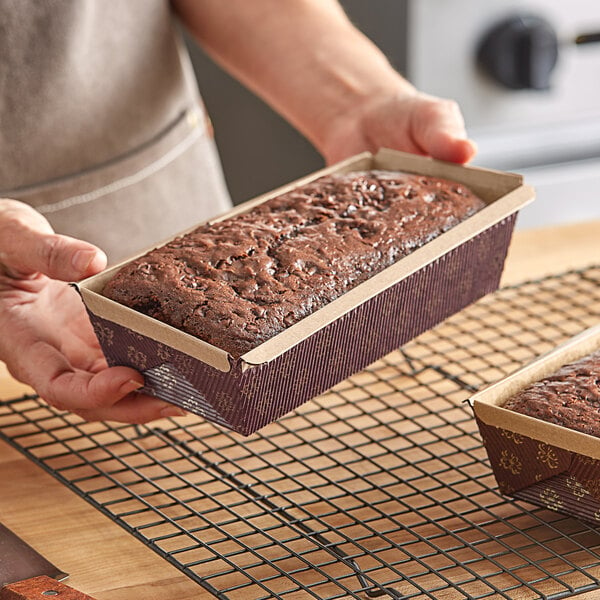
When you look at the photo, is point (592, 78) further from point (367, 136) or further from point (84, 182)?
point (84, 182)

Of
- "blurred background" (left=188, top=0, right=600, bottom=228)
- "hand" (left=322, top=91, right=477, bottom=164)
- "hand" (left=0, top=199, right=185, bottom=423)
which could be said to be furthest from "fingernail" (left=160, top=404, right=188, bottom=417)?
"blurred background" (left=188, top=0, right=600, bottom=228)

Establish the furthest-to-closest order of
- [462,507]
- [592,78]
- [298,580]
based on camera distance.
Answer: [592,78] → [462,507] → [298,580]

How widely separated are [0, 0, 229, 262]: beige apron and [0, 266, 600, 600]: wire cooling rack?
421 mm

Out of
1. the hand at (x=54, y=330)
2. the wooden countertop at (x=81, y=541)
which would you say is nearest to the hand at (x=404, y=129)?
the hand at (x=54, y=330)

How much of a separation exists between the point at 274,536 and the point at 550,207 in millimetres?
1576

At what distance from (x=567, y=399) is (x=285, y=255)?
32 centimetres

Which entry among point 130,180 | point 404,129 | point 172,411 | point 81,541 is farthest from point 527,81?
point 81,541

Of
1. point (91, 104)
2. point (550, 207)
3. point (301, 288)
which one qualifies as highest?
point (91, 104)

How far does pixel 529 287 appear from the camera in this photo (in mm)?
1501

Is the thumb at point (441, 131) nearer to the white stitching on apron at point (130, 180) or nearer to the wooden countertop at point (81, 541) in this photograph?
the white stitching on apron at point (130, 180)

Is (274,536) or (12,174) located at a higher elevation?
(12,174)

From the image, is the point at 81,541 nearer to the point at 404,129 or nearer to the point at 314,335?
the point at 314,335

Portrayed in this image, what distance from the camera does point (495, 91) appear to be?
2.29m

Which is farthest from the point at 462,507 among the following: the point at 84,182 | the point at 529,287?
the point at 84,182
